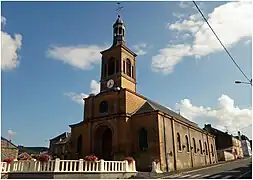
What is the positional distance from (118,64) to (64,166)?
Result: 17.6 meters

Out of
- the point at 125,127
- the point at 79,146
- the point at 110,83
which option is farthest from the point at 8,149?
the point at 125,127

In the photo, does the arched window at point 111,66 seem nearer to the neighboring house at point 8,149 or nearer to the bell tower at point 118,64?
the bell tower at point 118,64

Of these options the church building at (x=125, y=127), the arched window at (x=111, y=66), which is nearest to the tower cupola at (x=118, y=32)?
the church building at (x=125, y=127)

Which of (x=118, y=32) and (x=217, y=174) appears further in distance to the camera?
(x=118, y=32)

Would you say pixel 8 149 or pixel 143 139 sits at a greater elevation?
pixel 143 139

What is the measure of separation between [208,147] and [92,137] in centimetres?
2150

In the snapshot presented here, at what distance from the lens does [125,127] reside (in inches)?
1062

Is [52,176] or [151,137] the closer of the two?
[52,176]

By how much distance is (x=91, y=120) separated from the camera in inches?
1174

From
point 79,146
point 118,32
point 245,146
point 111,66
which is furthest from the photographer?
point 245,146

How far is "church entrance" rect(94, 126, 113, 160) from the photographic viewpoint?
29.0 meters

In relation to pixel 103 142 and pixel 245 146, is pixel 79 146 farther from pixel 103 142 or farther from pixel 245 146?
pixel 245 146

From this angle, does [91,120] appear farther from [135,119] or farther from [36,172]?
[36,172]

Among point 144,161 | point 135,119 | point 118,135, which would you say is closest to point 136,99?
point 135,119
